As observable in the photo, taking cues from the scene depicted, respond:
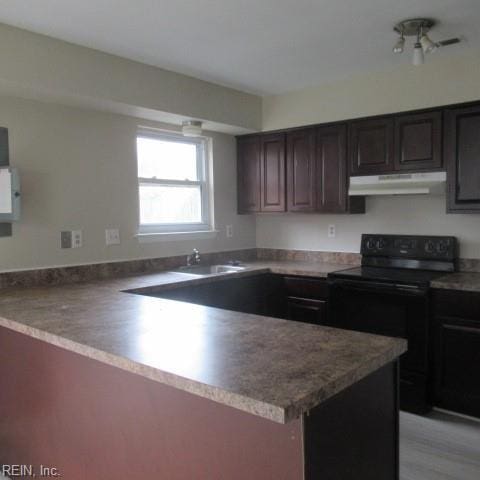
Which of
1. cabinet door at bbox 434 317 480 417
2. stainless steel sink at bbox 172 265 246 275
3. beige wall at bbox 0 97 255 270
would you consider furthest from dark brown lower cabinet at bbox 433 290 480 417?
beige wall at bbox 0 97 255 270

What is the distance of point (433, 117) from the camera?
10.5 ft

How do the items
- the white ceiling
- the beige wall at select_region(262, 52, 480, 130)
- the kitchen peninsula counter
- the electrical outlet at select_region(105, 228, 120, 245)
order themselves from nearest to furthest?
the kitchen peninsula counter, the white ceiling, the beige wall at select_region(262, 52, 480, 130), the electrical outlet at select_region(105, 228, 120, 245)

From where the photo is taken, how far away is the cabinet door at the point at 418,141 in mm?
3178

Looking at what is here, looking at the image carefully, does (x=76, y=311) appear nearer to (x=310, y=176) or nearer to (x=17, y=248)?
(x=17, y=248)

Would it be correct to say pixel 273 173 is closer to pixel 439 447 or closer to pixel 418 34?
pixel 418 34

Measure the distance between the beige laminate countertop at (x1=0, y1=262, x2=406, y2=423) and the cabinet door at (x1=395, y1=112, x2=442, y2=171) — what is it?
1963 mm

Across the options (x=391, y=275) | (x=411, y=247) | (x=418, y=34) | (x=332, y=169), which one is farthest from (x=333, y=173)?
(x=418, y=34)

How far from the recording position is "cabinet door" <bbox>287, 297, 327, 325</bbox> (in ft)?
11.4

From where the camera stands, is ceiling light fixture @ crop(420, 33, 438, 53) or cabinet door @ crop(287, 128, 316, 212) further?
cabinet door @ crop(287, 128, 316, 212)

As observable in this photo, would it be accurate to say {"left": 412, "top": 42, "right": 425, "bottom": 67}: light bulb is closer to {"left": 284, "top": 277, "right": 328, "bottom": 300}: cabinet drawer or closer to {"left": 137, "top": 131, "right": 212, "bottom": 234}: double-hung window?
{"left": 284, "top": 277, "right": 328, "bottom": 300}: cabinet drawer

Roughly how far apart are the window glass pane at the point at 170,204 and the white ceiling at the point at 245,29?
95cm

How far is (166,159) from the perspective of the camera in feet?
12.7

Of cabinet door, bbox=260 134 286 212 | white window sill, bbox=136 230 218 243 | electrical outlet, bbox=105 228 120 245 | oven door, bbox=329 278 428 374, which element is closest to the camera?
oven door, bbox=329 278 428 374

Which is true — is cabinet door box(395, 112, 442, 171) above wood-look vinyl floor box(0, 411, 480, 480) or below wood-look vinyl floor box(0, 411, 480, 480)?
above
